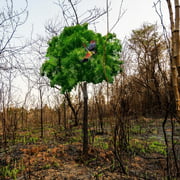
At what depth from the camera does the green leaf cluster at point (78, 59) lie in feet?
11.2

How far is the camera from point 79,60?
11.1 feet

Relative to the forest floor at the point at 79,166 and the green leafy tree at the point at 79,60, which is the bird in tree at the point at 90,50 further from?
the forest floor at the point at 79,166

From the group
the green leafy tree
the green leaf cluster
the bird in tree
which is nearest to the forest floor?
the green leafy tree

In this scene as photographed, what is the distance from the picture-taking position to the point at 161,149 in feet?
13.7

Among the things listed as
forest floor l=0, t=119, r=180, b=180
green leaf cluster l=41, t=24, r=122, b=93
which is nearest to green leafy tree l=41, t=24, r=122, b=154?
green leaf cluster l=41, t=24, r=122, b=93

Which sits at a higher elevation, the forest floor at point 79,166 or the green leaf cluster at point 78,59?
the green leaf cluster at point 78,59

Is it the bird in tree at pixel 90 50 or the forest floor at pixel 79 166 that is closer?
the forest floor at pixel 79 166

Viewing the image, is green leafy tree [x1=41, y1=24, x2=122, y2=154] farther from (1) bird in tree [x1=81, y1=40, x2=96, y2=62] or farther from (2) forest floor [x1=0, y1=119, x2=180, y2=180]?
(2) forest floor [x1=0, y1=119, x2=180, y2=180]

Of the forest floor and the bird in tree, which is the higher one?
the bird in tree

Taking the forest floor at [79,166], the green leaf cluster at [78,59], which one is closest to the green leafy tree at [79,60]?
the green leaf cluster at [78,59]

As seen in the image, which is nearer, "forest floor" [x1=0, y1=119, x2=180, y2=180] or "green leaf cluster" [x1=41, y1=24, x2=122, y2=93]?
"forest floor" [x1=0, y1=119, x2=180, y2=180]

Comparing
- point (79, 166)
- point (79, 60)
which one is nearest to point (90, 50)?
point (79, 60)

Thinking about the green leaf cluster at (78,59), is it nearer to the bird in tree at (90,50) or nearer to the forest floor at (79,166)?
the bird in tree at (90,50)

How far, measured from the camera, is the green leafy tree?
341 centimetres
